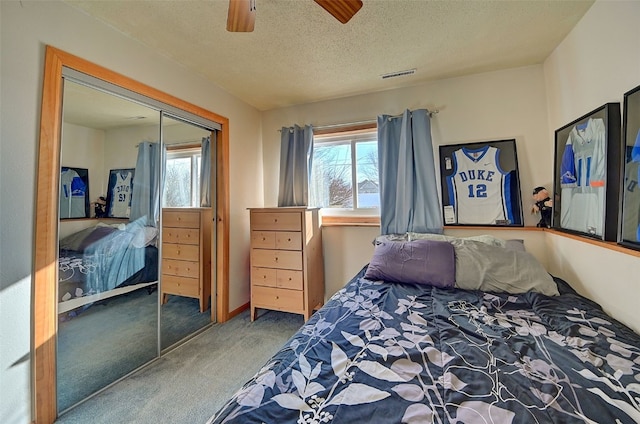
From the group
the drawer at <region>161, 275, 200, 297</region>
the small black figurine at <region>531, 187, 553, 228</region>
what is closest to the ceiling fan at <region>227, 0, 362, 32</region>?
the drawer at <region>161, 275, 200, 297</region>

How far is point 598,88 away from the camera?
1543mm

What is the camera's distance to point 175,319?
87.1 inches

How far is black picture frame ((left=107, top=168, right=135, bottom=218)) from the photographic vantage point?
177 centimetres

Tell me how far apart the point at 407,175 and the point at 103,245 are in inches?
99.3

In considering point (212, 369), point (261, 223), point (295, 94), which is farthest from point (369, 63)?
point (212, 369)

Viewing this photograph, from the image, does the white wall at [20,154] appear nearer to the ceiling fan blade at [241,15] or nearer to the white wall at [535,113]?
the ceiling fan blade at [241,15]

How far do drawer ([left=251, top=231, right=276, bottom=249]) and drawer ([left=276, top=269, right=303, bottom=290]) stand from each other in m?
0.28

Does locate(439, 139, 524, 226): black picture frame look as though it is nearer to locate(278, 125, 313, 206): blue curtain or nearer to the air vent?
the air vent

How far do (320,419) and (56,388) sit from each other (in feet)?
5.57

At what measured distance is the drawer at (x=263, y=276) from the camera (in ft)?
8.38

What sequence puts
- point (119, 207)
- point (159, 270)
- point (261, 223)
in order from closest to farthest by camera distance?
point (119, 207) → point (159, 270) → point (261, 223)

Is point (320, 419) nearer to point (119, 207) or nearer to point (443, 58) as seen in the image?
point (119, 207)

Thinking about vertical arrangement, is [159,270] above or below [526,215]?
below

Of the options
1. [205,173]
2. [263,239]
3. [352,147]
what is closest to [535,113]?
[352,147]
